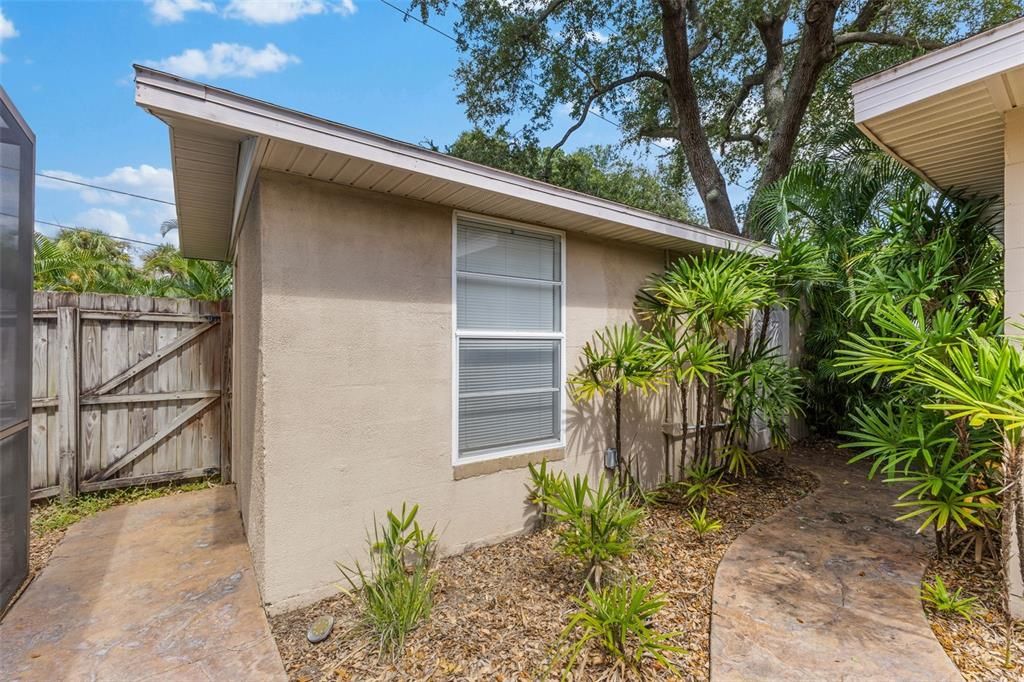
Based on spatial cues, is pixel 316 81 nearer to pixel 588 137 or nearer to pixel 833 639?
pixel 588 137

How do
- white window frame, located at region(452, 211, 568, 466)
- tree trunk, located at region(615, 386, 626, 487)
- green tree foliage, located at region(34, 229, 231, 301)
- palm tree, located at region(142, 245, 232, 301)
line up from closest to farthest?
white window frame, located at region(452, 211, 568, 466), tree trunk, located at region(615, 386, 626, 487), palm tree, located at region(142, 245, 232, 301), green tree foliage, located at region(34, 229, 231, 301)

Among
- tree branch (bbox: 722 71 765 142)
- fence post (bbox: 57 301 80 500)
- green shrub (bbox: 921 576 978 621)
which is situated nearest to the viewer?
green shrub (bbox: 921 576 978 621)

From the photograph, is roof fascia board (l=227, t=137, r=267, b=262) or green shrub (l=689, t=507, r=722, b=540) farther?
green shrub (l=689, t=507, r=722, b=540)

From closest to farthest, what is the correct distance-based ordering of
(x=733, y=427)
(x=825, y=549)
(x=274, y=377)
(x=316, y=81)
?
(x=274, y=377), (x=825, y=549), (x=733, y=427), (x=316, y=81)

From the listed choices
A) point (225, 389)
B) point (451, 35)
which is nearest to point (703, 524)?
point (225, 389)

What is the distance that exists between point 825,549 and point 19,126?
244 inches

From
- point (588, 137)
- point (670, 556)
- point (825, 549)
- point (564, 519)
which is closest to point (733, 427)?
point (825, 549)

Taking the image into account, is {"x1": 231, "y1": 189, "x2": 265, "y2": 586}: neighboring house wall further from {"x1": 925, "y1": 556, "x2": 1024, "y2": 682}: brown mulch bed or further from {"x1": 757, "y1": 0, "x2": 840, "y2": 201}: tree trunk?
{"x1": 757, "y1": 0, "x2": 840, "y2": 201}: tree trunk

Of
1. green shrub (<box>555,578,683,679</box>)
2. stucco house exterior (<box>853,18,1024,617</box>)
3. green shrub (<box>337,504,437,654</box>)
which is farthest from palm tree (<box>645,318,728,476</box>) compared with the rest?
green shrub (<box>337,504,437,654</box>)

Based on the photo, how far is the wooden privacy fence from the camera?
454 cm

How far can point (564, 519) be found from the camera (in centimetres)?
343

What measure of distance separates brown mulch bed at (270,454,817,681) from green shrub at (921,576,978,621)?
1.19 m

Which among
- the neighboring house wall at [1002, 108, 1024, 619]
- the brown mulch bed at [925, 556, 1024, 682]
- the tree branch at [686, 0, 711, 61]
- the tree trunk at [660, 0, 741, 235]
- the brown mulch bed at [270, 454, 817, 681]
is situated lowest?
the brown mulch bed at [270, 454, 817, 681]

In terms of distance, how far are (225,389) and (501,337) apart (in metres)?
3.46
